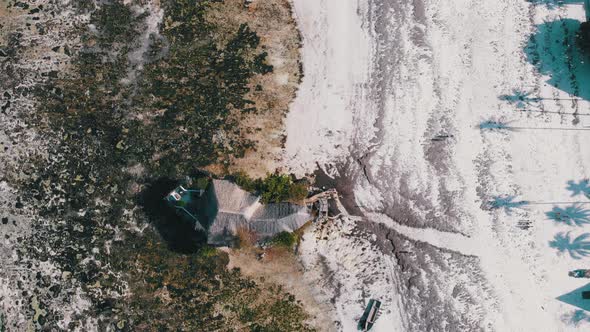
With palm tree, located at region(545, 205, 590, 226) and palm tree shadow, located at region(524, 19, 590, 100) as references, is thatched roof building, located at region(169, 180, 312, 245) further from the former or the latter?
palm tree shadow, located at region(524, 19, 590, 100)

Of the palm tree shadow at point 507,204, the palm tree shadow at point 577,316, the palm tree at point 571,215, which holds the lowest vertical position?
the palm tree shadow at point 577,316

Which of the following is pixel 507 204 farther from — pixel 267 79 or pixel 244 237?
pixel 267 79

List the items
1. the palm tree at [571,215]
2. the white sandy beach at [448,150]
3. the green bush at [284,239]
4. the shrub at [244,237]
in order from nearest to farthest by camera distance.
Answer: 1. the shrub at [244,237]
2. the green bush at [284,239]
3. the white sandy beach at [448,150]
4. the palm tree at [571,215]

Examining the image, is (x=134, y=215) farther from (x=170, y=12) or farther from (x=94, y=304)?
(x=170, y=12)

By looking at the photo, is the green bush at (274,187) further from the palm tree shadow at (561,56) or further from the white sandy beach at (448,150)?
the palm tree shadow at (561,56)

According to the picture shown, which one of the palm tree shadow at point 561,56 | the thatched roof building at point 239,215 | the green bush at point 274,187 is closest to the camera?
the thatched roof building at point 239,215

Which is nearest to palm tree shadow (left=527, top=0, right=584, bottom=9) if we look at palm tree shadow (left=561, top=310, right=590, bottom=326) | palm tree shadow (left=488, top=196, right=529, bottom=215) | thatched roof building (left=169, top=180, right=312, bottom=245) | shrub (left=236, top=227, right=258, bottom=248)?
palm tree shadow (left=488, top=196, right=529, bottom=215)

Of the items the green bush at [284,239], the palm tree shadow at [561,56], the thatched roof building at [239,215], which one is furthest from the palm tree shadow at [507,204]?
the green bush at [284,239]

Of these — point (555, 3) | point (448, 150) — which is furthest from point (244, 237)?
point (555, 3)
